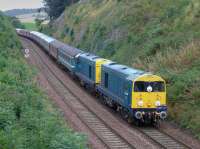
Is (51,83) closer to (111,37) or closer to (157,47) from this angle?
(157,47)

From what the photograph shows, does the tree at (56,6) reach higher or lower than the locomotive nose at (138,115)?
higher

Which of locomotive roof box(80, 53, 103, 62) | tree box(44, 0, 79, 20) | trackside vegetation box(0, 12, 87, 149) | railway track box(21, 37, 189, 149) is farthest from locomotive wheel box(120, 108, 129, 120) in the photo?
tree box(44, 0, 79, 20)

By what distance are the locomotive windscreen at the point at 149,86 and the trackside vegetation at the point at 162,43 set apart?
6.72 ft

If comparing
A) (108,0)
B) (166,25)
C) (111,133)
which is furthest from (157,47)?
(108,0)

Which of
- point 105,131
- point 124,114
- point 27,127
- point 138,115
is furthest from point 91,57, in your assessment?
point 27,127

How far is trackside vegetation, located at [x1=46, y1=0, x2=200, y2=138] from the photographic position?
28.8 metres

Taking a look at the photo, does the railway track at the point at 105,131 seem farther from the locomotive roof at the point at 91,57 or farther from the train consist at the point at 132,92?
the locomotive roof at the point at 91,57

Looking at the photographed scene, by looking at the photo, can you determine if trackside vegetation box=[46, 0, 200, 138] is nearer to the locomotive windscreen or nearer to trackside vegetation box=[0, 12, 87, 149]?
the locomotive windscreen

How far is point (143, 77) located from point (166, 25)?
18600 millimetres

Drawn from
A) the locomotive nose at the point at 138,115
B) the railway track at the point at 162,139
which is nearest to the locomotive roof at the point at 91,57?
the locomotive nose at the point at 138,115

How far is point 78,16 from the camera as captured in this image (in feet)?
296

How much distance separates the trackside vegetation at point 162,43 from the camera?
94.5ft

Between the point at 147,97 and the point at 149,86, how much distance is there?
1.97 feet

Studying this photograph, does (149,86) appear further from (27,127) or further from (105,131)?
(27,127)
